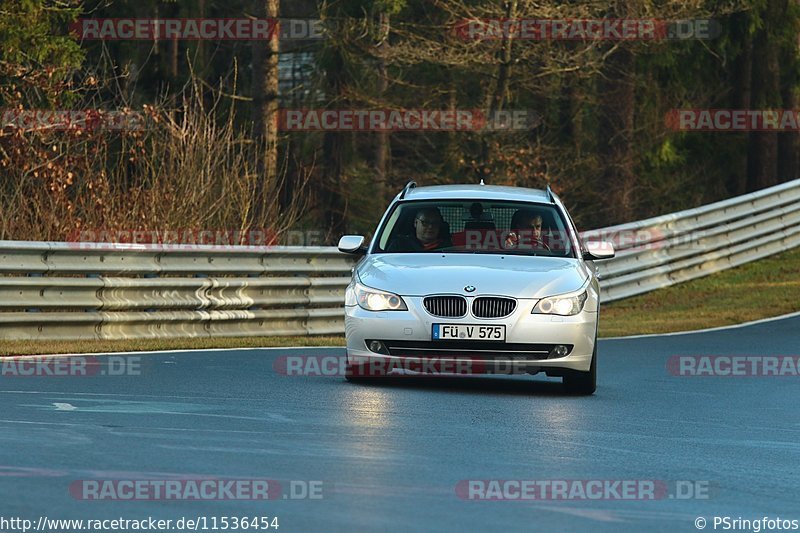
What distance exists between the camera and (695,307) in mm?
25531

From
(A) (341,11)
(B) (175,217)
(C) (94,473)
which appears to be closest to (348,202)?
(A) (341,11)

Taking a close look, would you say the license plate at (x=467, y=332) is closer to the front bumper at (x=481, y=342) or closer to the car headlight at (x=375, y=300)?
the front bumper at (x=481, y=342)

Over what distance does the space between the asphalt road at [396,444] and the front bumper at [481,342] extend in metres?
0.28

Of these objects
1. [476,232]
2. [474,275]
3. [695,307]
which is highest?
[476,232]

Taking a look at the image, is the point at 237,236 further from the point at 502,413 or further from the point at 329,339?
the point at 502,413

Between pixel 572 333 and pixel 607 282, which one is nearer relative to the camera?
pixel 572 333

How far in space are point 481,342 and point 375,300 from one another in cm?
86

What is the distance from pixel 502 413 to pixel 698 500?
3679 mm

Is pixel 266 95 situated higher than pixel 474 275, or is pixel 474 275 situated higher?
pixel 266 95

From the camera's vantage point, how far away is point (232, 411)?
11.4 metres

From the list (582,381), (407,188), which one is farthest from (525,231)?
(582,381)

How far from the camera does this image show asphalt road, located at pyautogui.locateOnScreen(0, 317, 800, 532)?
759cm

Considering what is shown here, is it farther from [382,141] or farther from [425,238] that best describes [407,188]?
[382,141]

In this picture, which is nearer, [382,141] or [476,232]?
[476,232]
